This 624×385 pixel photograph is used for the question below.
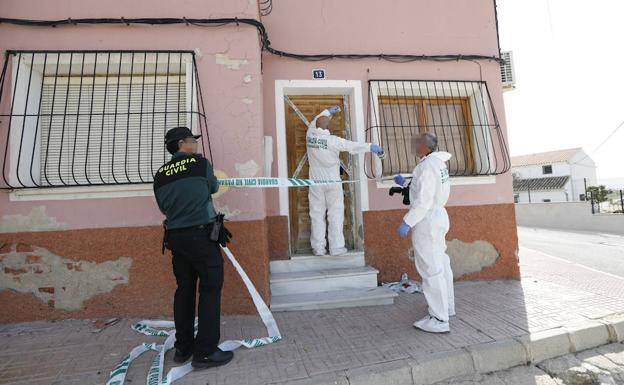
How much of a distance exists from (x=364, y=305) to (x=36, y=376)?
122 inches

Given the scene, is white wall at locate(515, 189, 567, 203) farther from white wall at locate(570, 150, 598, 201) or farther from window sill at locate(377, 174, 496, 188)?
window sill at locate(377, 174, 496, 188)

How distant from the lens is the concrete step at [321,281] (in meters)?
4.15

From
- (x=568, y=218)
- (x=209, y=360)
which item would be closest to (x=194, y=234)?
(x=209, y=360)

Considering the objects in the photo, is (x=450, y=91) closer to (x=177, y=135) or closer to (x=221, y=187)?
(x=221, y=187)

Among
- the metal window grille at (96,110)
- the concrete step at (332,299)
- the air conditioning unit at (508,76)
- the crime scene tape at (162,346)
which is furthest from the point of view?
the air conditioning unit at (508,76)

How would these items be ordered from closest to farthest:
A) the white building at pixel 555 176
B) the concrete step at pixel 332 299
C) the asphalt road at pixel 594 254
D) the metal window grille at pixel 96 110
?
the metal window grille at pixel 96 110 < the concrete step at pixel 332 299 < the asphalt road at pixel 594 254 < the white building at pixel 555 176

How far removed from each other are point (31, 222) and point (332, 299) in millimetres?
3381

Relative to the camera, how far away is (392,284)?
15.3 feet

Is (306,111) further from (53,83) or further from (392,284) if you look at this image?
(53,83)

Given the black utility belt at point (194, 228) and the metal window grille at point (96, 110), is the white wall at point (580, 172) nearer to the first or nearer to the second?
the metal window grille at point (96, 110)

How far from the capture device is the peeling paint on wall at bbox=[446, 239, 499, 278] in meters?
4.89

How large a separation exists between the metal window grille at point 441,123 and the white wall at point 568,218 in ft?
39.7

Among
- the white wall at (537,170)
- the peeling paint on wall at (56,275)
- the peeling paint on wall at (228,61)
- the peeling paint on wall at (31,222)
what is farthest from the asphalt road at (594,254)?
the white wall at (537,170)

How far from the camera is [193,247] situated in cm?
267
